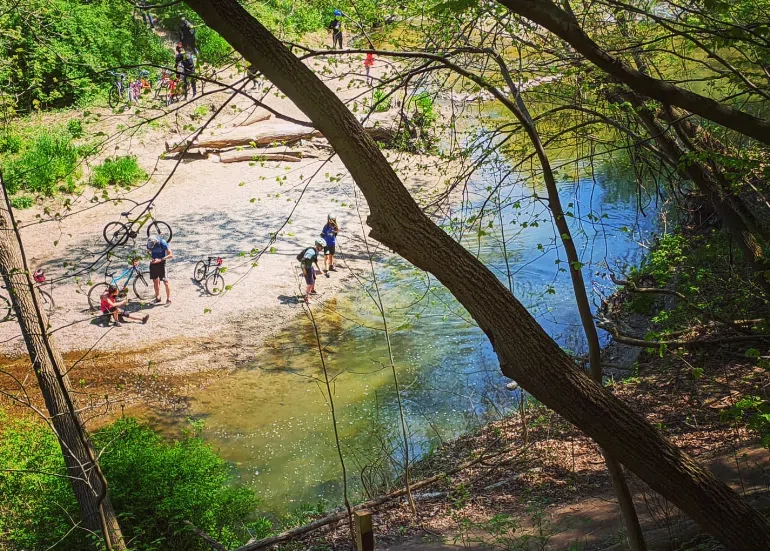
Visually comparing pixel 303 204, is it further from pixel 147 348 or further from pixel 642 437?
pixel 642 437

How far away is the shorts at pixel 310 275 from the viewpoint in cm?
1505

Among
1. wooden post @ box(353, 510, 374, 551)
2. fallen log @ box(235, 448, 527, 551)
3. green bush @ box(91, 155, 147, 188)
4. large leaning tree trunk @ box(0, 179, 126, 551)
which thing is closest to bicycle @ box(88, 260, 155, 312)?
green bush @ box(91, 155, 147, 188)

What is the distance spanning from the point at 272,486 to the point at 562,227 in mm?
7008

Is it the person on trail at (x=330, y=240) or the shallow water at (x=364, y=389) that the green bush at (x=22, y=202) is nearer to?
the person on trail at (x=330, y=240)

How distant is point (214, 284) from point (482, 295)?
1307 cm

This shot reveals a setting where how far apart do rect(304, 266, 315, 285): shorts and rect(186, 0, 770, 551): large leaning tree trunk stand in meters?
11.1

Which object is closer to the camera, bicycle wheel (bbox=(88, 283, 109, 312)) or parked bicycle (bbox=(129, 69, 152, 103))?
parked bicycle (bbox=(129, 69, 152, 103))

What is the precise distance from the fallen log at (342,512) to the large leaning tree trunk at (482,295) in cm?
400

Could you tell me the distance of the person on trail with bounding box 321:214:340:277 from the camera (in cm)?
1602

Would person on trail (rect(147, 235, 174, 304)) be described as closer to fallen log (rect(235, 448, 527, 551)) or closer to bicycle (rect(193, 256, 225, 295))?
bicycle (rect(193, 256, 225, 295))

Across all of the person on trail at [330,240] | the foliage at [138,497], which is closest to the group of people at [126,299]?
the person on trail at [330,240]

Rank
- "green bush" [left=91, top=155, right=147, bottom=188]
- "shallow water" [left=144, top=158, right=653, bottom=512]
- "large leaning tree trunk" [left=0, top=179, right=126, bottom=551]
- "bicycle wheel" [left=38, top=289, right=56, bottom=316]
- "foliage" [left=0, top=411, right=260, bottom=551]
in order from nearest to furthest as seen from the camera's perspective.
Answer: "large leaning tree trunk" [left=0, top=179, right=126, bottom=551] < "foliage" [left=0, top=411, right=260, bottom=551] < "shallow water" [left=144, top=158, right=653, bottom=512] < "bicycle wheel" [left=38, top=289, right=56, bottom=316] < "green bush" [left=91, top=155, right=147, bottom=188]

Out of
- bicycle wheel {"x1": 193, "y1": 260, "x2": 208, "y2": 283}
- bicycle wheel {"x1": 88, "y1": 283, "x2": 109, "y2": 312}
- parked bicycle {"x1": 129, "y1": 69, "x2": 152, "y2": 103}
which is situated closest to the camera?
parked bicycle {"x1": 129, "y1": 69, "x2": 152, "y2": 103}

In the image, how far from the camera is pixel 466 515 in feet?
25.1
